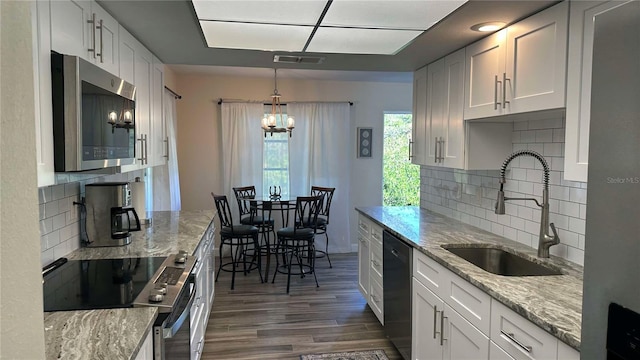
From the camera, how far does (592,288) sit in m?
0.82

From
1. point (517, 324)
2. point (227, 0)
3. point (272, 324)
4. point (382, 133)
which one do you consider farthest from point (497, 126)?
point (382, 133)

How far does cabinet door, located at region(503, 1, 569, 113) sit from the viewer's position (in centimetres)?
187

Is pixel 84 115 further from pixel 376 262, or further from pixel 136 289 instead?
pixel 376 262

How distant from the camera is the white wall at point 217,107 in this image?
5.52 metres

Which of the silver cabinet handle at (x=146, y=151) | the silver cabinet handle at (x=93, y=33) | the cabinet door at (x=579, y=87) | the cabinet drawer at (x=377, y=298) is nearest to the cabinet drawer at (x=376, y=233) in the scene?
the cabinet drawer at (x=377, y=298)

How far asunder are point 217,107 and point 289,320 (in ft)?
10.5

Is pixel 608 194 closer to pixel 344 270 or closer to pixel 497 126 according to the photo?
pixel 497 126

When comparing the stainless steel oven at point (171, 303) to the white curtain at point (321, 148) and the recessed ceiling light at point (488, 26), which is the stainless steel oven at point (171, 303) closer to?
the recessed ceiling light at point (488, 26)

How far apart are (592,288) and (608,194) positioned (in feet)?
0.65

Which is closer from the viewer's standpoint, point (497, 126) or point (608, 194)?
point (608, 194)

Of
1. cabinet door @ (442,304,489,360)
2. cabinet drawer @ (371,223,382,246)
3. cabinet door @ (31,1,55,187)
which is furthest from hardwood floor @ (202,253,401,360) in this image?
cabinet door @ (31,1,55,187)

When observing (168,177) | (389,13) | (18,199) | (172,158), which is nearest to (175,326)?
(18,199)

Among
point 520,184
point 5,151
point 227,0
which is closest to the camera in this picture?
point 5,151

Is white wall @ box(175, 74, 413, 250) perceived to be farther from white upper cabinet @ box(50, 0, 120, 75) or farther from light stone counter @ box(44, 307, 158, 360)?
light stone counter @ box(44, 307, 158, 360)
